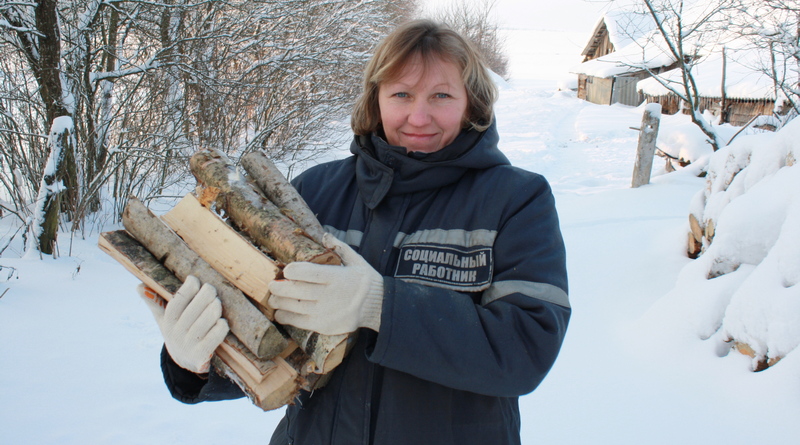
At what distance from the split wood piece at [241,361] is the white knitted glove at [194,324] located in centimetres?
4

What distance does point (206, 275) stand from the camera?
128 centimetres

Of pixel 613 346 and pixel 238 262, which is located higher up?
pixel 238 262

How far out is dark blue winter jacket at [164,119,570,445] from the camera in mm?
1091

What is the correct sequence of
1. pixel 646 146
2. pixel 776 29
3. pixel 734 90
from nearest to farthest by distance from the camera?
pixel 646 146
pixel 776 29
pixel 734 90

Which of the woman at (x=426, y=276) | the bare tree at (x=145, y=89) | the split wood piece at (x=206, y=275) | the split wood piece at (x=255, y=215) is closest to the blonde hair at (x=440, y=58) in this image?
the woman at (x=426, y=276)

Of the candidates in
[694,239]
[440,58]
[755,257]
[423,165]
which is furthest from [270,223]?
[694,239]

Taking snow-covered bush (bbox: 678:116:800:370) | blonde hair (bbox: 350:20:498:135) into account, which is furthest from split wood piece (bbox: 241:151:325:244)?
snow-covered bush (bbox: 678:116:800:370)

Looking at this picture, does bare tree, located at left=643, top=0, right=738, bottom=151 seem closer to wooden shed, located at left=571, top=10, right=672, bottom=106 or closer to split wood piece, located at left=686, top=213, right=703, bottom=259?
split wood piece, located at left=686, top=213, right=703, bottom=259

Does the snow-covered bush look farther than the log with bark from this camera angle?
Yes

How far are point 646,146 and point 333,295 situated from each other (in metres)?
7.91

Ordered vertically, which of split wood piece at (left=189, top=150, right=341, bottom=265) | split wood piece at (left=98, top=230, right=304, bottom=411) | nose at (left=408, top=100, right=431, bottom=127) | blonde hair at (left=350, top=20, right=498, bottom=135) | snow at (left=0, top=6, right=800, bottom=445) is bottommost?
snow at (left=0, top=6, right=800, bottom=445)

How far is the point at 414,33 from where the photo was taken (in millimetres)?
1383

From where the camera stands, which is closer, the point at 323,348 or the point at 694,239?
the point at 323,348

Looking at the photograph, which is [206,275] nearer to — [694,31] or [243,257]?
[243,257]
